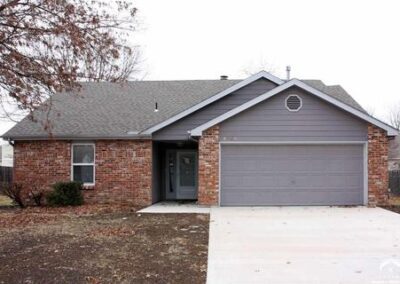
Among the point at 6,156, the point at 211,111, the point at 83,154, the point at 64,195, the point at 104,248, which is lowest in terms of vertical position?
the point at 6,156

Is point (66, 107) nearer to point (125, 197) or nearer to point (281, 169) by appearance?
point (125, 197)

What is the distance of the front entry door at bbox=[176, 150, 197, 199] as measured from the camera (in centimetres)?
2117

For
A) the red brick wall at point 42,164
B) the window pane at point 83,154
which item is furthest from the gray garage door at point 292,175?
the red brick wall at point 42,164

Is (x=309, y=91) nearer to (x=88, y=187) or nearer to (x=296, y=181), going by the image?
(x=296, y=181)

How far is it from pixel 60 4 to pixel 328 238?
7.22 meters

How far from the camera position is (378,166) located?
17.1 metres

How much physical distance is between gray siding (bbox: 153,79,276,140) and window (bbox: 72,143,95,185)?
104 inches

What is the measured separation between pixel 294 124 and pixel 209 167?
3.22m

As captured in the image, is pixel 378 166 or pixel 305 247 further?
pixel 378 166

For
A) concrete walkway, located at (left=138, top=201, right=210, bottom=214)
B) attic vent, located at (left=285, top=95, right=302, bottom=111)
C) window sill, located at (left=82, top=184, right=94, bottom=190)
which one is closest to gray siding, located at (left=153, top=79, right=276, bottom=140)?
attic vent, located at (left=285, top=95, right=302, bottom=111)

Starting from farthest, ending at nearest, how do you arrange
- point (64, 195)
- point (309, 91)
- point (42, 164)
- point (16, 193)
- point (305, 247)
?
point (42, 164) → point (16, 193) → point (64, 195) → point (309, 91) → point (305, 247)

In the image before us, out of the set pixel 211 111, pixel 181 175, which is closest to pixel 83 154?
pixel 181 175

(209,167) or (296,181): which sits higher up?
(209,167)

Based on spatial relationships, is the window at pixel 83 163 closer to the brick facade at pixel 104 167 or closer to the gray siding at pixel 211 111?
the brick facade at pixel 104 167
